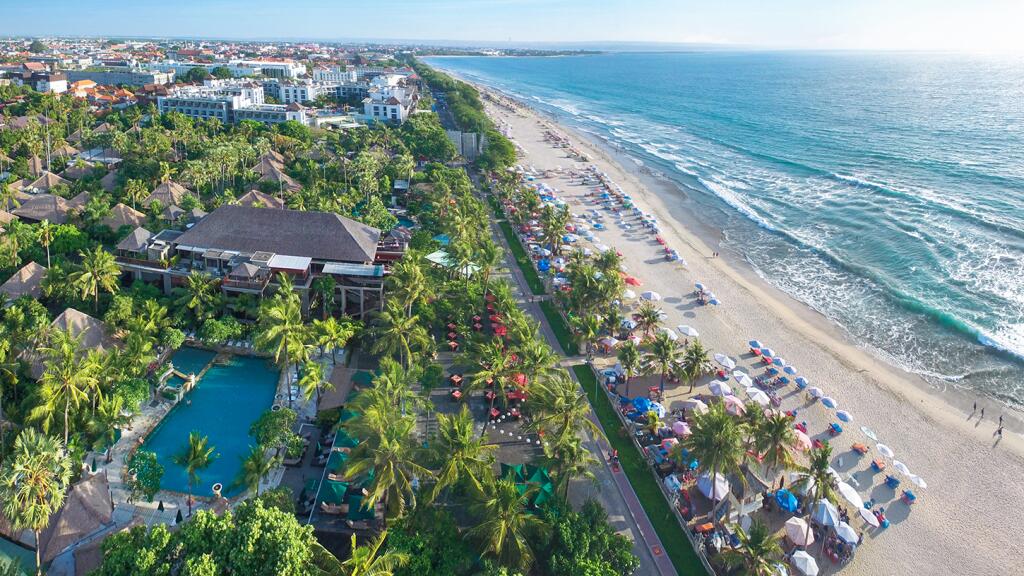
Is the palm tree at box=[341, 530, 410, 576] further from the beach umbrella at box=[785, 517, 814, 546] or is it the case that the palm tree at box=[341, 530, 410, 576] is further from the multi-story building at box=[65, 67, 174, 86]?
the multi-story building at box=[65, 67, 174, 86]

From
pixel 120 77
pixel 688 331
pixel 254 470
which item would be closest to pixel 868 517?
pixel 688 331

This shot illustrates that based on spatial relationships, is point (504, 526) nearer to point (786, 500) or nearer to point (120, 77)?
point (786, 500)

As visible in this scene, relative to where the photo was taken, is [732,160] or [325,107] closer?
[732,160]

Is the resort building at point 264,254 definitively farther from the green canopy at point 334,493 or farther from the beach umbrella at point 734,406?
the beach umbrella at point 734,406

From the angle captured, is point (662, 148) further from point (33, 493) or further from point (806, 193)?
point (33, 493)

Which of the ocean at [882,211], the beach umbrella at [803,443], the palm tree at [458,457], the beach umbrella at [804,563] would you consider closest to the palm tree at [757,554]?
the beach umbrella at [804,563]

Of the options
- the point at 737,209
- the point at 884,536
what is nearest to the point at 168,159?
the point at 737,209

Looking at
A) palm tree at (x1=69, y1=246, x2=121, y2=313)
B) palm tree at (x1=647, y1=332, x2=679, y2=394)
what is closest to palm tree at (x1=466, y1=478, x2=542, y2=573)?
palm tree at (x1=647, y1=332, x2=679, y2=394)
